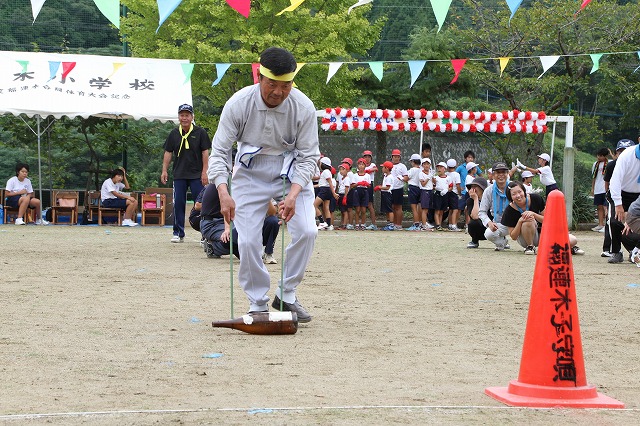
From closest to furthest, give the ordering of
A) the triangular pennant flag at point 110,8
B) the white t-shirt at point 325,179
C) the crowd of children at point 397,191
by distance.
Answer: the triangular pennant flag at point 110,8, the white t-shirt at point 325,179, the crowd of children at point 397,191

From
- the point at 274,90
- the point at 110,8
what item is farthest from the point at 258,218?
the point at 110,8

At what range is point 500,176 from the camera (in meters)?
14.3

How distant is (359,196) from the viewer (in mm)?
21812

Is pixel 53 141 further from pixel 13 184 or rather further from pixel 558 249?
pixel 558 249

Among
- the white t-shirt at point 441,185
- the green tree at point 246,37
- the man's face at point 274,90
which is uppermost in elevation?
the green tree at point 246,37

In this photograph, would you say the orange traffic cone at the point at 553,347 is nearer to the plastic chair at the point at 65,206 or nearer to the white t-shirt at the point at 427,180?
the white t-shirt at the point at 427,180

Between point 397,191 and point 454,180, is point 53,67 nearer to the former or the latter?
point 397,191

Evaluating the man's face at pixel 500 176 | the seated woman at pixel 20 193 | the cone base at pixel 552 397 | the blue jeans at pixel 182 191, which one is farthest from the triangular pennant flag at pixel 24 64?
the cone base at pixel 552 397

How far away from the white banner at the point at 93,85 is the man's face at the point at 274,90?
13.6 metres

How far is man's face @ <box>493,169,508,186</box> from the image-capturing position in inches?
562

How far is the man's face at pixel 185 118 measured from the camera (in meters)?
14.3

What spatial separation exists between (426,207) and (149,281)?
13.0 m

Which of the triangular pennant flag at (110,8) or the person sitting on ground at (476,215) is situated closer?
the triangular pennant flag at (110,8)

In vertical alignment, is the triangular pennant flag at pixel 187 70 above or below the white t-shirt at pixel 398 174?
above
